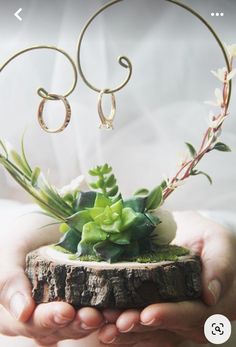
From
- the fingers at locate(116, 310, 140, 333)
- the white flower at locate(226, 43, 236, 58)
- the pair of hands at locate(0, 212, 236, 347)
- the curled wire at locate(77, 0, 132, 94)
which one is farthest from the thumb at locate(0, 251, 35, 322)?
the white flower at locate(226, 43, 236, 58)

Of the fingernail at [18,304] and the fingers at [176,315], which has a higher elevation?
the fingernail at [18,304]

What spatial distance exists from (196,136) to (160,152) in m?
0.05

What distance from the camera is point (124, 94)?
729mm

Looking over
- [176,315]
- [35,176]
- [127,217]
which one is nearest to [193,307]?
[176,315]

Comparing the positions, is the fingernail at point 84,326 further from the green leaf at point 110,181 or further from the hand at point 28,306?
the green leaf at point 110,181

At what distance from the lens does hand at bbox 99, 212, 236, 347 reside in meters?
0.62

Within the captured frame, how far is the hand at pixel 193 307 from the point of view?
62cm

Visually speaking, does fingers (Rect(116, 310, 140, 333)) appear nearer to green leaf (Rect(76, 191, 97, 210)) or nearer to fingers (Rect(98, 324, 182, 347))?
fingers (Rect(98, 324, 182, 347))

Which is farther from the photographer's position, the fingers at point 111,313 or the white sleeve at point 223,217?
the white sleeve at point 223,217

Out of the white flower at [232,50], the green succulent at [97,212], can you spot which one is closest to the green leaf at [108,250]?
the green succulent at [97,212]

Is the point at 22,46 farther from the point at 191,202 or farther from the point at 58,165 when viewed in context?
the point at 191,202

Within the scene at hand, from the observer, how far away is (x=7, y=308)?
2.24 feet

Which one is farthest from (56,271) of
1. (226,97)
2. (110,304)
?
(226,97)

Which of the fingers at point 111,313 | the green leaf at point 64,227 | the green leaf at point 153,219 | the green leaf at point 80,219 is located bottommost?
the fingers at point 111,313
